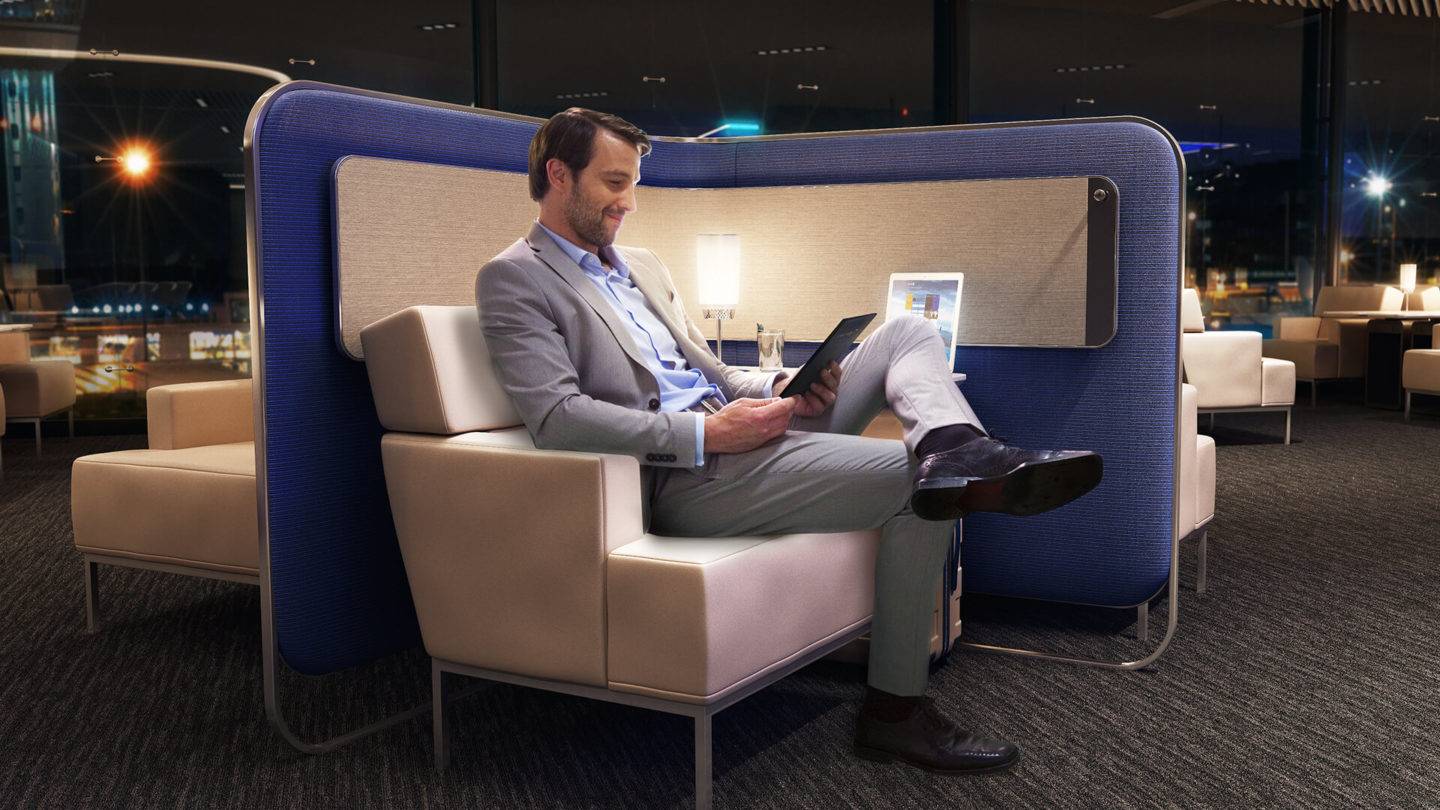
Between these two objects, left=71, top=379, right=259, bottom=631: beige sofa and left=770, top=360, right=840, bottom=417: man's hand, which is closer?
left=770, top=360, right=840, bottom=417: man's hand

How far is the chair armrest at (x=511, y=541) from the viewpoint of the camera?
83.2 inches

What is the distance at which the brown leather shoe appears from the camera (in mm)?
2305

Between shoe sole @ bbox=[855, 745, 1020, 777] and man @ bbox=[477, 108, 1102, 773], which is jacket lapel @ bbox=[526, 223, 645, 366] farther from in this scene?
shoe sole @ bbox=[855, 745, 1020, 777]

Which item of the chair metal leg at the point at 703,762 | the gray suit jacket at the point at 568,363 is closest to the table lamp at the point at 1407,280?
the gray suit jacket at the point at 568,363

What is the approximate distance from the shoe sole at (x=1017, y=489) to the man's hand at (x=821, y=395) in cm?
47

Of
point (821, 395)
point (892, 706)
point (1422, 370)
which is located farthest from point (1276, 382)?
point (892, 706)

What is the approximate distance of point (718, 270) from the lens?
3.52 m

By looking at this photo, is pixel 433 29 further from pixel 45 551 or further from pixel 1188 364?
pixel 1188 364

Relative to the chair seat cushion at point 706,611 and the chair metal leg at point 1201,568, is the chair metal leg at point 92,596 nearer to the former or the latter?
the chair seat cushion at point 706,611

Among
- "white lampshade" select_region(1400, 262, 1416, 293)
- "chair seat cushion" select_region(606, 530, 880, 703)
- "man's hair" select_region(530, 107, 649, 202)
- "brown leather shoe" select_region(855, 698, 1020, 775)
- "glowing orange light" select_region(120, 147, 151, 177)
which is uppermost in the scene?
"glowing orange light" select_region(120, 147, 151, 177)

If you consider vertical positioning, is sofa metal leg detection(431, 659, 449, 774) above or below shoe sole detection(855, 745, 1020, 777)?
above

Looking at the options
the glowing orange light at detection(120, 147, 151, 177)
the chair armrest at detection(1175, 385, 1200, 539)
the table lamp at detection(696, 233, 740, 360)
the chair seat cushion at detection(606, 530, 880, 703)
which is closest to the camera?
the chair seat cushion at detection(606, 530, 880, 703)

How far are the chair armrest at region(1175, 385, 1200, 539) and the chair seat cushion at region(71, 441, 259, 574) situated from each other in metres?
2.38

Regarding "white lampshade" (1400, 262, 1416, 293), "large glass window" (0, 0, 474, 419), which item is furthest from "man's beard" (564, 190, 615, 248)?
"white lampshade" (1400, 262, 1416, 293)
